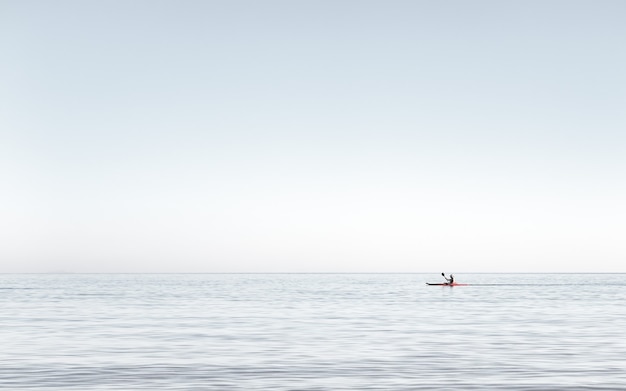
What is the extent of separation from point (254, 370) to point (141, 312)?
3746 centimetres

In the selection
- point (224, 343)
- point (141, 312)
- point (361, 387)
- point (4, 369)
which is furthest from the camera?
point (141, 312)

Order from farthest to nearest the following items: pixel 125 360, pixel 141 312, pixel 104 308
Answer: pixel 104 308
pixel 141 312
pixel 125 360

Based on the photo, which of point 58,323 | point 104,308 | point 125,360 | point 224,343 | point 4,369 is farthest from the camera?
point 104,308

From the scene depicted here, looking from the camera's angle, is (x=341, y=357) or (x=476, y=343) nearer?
(x=341, y=357)

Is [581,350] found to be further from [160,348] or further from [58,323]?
[58,323]

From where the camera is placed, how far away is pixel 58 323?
52.4m

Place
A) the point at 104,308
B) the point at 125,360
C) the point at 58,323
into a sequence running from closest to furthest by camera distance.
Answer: the point at 125,360
the point at 58,323
the point at 104,308

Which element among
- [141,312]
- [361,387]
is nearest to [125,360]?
[361,387]

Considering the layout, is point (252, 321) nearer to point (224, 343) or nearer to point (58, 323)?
point (58, 323)

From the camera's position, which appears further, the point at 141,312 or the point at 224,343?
the point at 141,312

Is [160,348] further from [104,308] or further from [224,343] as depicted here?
[104,308]

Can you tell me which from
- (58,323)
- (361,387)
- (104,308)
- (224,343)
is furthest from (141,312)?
(361,387)

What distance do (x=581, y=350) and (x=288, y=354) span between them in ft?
40.9

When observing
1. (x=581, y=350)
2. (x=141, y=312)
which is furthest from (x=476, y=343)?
(x=141, y=312)
